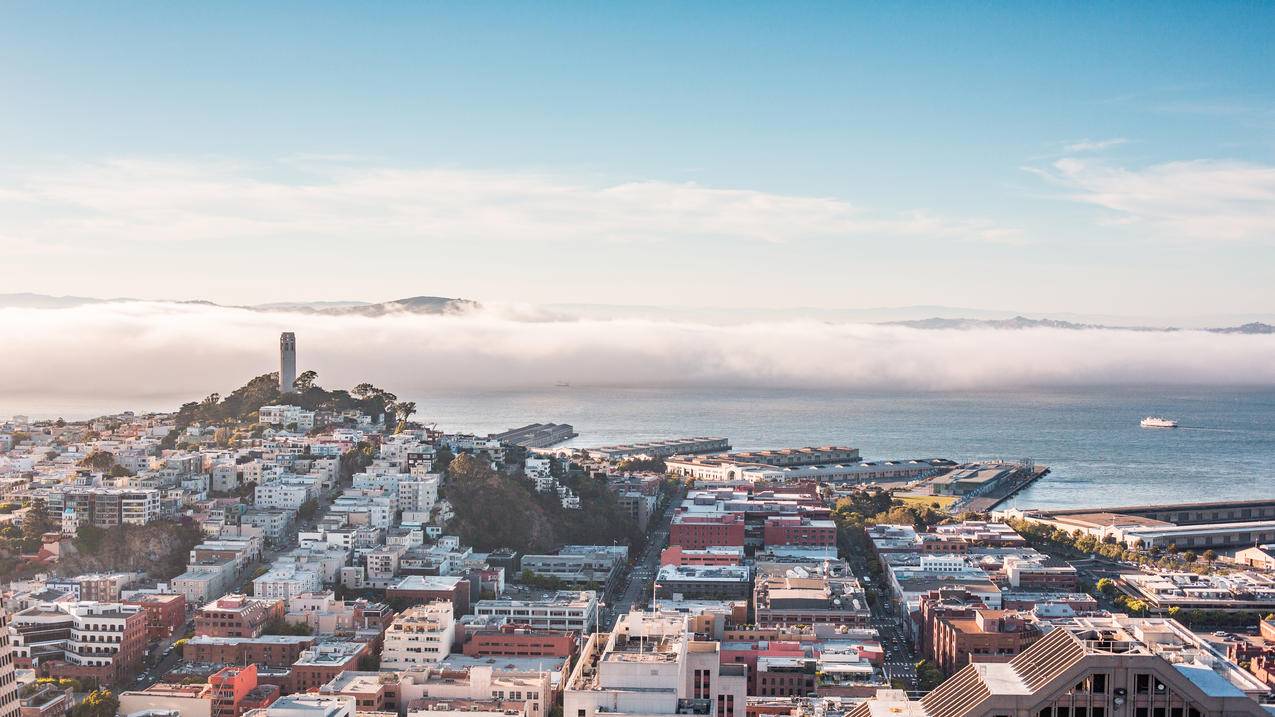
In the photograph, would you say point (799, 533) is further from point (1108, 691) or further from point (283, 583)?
point (1108, 691)

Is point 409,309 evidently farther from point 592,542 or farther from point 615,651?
point 615,651

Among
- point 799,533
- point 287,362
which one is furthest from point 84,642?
point 287,362

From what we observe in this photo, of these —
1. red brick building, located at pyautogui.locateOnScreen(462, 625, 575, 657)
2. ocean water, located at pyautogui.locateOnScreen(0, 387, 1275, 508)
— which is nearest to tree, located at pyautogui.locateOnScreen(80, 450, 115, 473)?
red brick building, located at pyautogui.locateOnScreen(462, 625, 575, 657)

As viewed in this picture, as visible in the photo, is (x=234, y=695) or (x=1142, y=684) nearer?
(x=1142, y=684)

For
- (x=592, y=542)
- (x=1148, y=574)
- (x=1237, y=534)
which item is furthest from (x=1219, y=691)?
(x=1237, y=534)

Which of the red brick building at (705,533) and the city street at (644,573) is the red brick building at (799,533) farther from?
the city street at (644,573)

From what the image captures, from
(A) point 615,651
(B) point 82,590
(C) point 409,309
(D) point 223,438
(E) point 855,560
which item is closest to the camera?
(A) point 615,651

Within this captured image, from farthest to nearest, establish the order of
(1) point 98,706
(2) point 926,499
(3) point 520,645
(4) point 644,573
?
(2) point 926,499
(4) point 644,573
(3) point 520,645
(1) point 98,706
